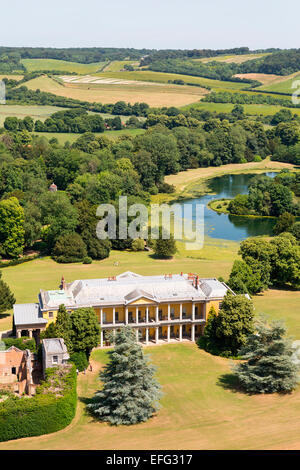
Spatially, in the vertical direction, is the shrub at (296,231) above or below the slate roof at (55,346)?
above

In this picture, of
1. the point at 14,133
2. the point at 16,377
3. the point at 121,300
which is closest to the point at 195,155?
the point at 14,133

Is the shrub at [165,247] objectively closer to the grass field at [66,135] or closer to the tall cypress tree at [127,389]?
the tall cypress tree at [127,389]

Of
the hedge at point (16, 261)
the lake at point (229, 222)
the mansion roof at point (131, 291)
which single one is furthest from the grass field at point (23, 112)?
the mansion roof at point (131, 291)

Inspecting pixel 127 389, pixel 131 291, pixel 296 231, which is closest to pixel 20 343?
pixel 131 291

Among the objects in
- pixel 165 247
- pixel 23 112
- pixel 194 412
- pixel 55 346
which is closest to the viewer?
pixel 194 412

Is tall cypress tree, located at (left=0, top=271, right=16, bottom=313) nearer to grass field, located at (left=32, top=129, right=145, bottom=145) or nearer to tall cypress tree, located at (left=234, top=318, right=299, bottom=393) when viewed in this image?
tall cypress tree, located at (left=234, top=318, right=299, bottom=393)

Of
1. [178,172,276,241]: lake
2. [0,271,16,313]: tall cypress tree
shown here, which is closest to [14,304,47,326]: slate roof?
[0,271,16,313]: tall cypress tree

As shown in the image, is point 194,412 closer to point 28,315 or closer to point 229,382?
point 229,382
